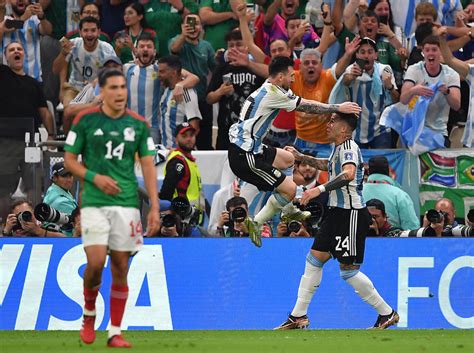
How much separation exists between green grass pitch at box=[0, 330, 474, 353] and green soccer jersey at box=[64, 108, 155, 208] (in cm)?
140

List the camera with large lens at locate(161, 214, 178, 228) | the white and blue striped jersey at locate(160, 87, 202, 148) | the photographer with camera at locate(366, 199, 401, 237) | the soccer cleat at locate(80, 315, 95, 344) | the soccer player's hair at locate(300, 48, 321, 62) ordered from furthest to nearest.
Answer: the white and blue striped jersey at locate(160, 87, 202, 148), the soccer player's hair at locate(300, 48, 321, 62), the photographer with camera at locate(366, 199, 401, 237), the camera with large lens at locate(161, 214, 178, 228), the soccer cleat at locate(80, 315, 95, 344)

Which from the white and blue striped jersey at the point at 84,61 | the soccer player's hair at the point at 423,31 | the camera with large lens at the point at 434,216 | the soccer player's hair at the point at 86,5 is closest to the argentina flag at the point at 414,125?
the soccer player's hair at the point at 423,31

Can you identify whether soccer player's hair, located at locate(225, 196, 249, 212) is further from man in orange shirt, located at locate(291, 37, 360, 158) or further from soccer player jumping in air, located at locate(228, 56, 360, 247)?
man in orange shirt, located at locate(291, 37, 360, 158)

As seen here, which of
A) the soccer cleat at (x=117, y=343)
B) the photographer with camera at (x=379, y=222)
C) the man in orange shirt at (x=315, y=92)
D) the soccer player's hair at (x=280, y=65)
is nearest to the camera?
the soccer cleat at (x=117, y=343)

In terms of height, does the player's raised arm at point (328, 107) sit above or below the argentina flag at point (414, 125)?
above

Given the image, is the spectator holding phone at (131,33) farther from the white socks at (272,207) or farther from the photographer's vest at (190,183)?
the white socks at (272,207)

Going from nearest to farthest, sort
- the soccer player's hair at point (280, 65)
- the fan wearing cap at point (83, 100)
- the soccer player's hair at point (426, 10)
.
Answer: the soccer player's hair at point (280, 65)
the fan wearing cap at point (83, 100)
the soccer player's hair at point (426, 10)

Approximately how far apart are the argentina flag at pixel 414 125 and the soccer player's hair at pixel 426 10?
67.7 inches

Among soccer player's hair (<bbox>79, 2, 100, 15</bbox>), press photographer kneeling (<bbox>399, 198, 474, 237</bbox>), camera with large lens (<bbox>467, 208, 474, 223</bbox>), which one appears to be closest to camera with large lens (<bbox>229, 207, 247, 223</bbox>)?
press photographer kneeling (<bbox>399, 198, 474, 237</bbox>)

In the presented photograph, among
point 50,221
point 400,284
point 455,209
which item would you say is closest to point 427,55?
A: point 455,209

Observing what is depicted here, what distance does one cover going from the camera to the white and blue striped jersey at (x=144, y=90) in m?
18.9

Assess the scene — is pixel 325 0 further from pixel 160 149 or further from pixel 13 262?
pixel 13 262

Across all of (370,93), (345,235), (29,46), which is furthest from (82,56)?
(345,235)

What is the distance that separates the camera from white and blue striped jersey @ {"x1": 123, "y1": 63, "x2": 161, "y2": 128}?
18.9 meters
